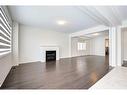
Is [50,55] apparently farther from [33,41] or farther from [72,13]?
[72,13]

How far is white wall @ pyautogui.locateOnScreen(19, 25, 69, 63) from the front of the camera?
21.2ft

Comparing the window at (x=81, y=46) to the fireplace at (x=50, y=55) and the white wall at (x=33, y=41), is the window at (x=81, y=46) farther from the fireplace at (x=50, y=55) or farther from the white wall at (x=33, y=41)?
the fireplace at (x=50, y=55)

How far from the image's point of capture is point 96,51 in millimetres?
12250

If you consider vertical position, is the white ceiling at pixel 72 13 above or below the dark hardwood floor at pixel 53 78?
above

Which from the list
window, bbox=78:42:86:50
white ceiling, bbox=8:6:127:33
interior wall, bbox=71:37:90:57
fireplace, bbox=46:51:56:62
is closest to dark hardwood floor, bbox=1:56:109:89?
white ceiling, bbox=8:6:127:33

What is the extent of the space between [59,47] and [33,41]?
2328 millimetres

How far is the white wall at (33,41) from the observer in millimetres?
6470

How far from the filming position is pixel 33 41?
7.01 meters

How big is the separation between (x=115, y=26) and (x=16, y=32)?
5.12 meters

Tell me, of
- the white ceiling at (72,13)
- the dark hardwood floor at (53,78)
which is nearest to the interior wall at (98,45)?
the white ceiling at (72,13)
